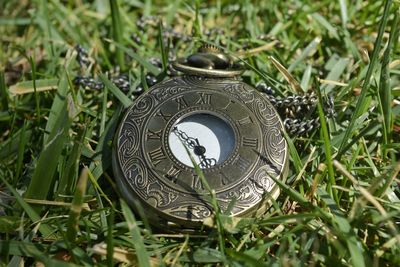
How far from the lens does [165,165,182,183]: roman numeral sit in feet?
6.33

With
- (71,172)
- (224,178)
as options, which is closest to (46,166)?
(71,172)

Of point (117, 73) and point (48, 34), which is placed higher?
point (48, 34)

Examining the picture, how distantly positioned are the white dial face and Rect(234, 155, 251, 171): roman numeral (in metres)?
0.05

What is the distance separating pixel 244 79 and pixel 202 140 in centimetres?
57

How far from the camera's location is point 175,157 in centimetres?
199

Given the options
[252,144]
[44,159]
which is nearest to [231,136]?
[252,144]

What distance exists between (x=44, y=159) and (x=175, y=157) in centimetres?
45

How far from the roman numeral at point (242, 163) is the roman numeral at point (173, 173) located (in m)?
0.21

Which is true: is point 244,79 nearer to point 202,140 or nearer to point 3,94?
point 202,140

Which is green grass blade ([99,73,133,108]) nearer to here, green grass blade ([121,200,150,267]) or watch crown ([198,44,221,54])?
watch crown ([198,44,221,54])

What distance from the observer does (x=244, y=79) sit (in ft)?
8.30

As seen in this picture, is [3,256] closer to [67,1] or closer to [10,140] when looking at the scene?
[10,140]

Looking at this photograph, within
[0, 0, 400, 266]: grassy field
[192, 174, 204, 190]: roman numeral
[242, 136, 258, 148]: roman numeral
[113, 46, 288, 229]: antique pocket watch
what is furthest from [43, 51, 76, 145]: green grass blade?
[242, 136, 258, 148]: roman numeral

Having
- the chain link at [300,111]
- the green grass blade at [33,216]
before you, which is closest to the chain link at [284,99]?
the chain link at [300,111]
